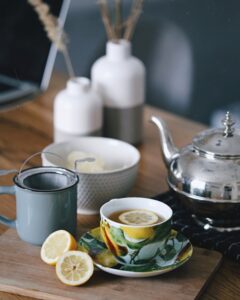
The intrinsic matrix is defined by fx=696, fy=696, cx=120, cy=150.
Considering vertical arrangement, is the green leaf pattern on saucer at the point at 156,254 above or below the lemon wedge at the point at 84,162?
below

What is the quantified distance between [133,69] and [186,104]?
86 centimetres

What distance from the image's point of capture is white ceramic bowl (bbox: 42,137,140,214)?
1.28 metres

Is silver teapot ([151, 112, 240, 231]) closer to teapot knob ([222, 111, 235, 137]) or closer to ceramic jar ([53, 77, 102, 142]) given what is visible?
teapot knob ([222, 111, 235, 137])

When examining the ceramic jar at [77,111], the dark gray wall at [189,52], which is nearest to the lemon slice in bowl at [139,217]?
the ceramic jar at [77,111]

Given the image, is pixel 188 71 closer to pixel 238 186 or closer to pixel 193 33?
pixel 193 33

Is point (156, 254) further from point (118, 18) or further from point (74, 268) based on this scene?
point (118, 18)

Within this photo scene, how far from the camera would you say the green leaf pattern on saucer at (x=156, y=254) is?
1.07 metres

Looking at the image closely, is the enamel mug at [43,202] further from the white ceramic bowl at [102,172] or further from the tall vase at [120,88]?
the tall vase at [120,88]

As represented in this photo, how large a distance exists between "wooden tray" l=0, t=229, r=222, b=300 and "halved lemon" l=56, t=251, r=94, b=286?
1 centimetres

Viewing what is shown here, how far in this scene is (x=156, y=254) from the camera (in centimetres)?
108

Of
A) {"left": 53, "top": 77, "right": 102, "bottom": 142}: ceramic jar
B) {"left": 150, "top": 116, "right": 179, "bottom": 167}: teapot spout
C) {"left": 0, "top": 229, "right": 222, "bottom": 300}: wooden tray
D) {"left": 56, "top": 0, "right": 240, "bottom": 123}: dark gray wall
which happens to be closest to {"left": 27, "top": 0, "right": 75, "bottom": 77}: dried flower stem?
{"left": 53, "top": 77, "right": 102, "bottom": 142}: ceramic jar

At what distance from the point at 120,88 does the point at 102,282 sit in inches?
25.9

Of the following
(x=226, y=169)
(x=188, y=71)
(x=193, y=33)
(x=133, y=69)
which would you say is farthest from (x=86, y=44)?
(x=226, y=169)

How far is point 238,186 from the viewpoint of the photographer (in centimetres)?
116
